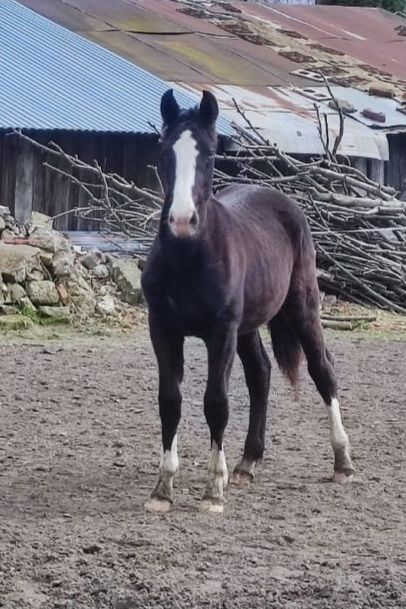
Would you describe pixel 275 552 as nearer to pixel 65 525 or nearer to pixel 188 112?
pixel 65 525

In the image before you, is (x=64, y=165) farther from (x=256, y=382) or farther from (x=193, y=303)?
(x=193, y=303)

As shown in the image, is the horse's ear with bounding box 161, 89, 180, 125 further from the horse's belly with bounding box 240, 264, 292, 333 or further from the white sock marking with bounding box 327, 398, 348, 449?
the white sock marking with bounding box 327, 398, 348, 449

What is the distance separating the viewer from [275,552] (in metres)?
5.72

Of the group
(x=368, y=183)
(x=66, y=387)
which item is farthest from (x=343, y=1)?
(x=66, y=387)

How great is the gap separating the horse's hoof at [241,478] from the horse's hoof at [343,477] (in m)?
0.48

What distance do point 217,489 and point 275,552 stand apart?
813 mm

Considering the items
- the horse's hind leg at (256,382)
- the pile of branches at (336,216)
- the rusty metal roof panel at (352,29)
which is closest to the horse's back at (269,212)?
the horse's hind leg at (256,382)

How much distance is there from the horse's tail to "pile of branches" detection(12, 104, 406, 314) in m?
5.45

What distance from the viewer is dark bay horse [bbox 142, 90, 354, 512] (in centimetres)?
613

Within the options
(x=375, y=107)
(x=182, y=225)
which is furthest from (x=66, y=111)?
(x=182, y=225)

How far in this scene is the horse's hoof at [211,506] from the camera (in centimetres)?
639

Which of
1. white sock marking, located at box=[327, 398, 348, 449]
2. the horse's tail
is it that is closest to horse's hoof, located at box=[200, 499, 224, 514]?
white sock marking, located at box=[327, 398, 348, 449]

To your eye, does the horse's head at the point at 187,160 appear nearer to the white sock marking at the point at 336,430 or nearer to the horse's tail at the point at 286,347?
the horse's tail at the point at 286,347

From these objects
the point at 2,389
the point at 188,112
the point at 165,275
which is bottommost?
the point at 2,389
